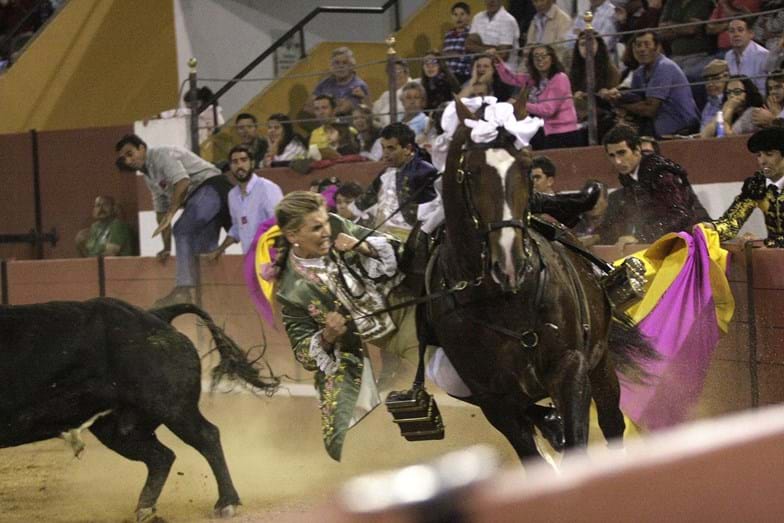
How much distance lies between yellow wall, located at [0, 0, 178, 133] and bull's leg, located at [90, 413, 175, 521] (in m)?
8.77

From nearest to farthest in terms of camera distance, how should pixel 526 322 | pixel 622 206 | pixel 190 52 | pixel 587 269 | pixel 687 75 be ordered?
1. pixel 526 322
2. pixel 587 269
3. pixel 622 206
4. pixel 687 75
5. pixel 190 52

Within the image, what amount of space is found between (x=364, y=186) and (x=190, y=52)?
4.84 m

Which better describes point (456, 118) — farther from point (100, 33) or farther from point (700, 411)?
point (100, 33)

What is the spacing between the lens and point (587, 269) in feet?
16.4

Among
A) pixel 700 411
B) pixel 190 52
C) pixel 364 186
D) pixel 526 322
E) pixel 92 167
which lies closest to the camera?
pixel 526 322

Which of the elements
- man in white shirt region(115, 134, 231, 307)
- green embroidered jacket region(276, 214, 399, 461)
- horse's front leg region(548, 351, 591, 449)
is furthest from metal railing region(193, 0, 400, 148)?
horse's front leg region(548, 351, 591, 449)

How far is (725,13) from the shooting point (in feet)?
29.1

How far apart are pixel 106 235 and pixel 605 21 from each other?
5.34 metres

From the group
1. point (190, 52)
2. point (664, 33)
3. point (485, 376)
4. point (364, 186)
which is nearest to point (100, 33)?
point (190, 52)

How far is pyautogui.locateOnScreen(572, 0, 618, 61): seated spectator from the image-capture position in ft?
Answer: 30.9

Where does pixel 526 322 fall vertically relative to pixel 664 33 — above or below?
below

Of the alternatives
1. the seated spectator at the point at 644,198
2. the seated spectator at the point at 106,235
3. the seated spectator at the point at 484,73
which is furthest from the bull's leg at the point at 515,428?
the seated spectator at the point at 106,235

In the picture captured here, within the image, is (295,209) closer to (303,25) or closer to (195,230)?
(195,230)

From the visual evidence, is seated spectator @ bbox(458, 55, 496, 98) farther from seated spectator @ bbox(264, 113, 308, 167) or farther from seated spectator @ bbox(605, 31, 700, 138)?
seated spectator @ bbox(264, 113, 308, 167)
